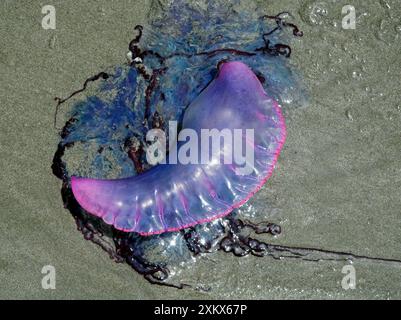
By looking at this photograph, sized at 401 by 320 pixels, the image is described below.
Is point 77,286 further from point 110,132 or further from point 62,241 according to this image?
point 110,132

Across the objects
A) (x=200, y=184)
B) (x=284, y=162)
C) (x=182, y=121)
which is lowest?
(x=200, y=184)

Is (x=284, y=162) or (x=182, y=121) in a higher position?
(x=182, y=121)

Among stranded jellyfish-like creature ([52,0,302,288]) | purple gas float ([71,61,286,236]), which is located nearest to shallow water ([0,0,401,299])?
stranded jellyfish-like creature ([52,0,302,288])

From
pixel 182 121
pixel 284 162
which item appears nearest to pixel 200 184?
pixel 182 121

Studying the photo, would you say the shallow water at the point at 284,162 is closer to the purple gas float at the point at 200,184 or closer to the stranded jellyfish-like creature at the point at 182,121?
the stranded jellyfish-like creature at the point at 182,121

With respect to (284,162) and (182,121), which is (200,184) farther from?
(284,162)

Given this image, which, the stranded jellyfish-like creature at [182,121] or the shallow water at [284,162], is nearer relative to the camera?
the stranded jellyfish-like creature at [182,121]

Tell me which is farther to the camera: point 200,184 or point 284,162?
point 284,162

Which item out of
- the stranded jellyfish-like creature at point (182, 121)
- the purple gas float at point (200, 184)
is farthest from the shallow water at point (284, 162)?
the purple gas float at point (200, 184)
